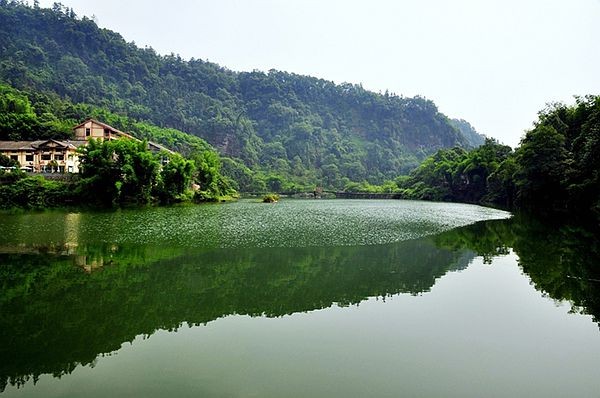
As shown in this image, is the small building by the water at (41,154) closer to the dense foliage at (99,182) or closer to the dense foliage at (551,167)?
the dense foliage at (99,182)

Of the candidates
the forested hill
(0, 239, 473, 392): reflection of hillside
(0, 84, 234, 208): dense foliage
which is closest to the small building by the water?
(0, 84, 234, 208): dense foliage

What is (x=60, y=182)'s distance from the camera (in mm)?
53312

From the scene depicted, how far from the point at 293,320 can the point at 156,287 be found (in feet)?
15.3

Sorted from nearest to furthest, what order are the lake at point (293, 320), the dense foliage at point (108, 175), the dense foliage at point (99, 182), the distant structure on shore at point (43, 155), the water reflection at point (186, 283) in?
the lake at point (293, 320) < the water reflection at point (186, 283) < the dense foliage at point (99, 182) < the dense foliage at point (108, 175) < the distant structure on shore at point (43, 155)

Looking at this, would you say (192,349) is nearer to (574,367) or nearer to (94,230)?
(574,367)

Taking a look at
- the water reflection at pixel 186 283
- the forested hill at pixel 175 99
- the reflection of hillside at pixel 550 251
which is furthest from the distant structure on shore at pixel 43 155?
the forested hill at pixel 175 99

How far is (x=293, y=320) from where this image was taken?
34.0ft

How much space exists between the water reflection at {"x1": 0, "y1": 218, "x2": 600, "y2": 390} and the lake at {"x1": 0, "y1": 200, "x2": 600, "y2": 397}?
55 mm

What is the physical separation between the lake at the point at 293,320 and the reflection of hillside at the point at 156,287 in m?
0.06

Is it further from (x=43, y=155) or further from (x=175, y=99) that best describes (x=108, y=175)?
(x=175, y=99)

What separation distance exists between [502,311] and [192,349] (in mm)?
7755

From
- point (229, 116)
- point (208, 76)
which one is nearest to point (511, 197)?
point (229, 116)

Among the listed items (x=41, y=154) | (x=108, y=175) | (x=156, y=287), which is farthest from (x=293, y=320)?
(x=41, y=154)

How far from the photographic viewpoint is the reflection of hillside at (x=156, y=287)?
344 inches
